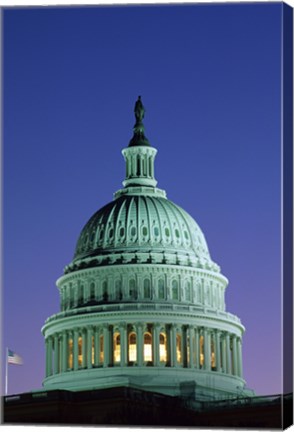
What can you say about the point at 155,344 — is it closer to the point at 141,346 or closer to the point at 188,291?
the point at 141,346

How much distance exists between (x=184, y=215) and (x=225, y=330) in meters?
7.57

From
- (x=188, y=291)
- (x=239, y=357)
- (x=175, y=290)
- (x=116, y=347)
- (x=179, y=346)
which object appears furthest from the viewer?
(x=188, y=291)

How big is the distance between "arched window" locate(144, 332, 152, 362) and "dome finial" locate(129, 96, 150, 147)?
12.3 meters

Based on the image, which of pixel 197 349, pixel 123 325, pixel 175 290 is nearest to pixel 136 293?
pixel 123 325

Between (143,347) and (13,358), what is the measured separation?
92.6 ft

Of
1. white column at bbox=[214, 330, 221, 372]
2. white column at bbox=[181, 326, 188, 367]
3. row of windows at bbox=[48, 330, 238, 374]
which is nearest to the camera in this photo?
white column at bbox=[181, 326, 188, 367]

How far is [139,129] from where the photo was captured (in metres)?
85.2

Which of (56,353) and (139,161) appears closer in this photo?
(56,353)

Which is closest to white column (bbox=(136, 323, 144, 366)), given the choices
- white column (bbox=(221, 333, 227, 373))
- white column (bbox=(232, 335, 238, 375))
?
white column (bbox=(221, 333, 227, 373))

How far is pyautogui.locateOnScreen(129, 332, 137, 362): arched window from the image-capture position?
97825 millimetres

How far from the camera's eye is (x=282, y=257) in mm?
59688

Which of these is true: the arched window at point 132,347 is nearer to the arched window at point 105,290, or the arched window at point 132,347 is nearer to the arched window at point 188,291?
the arched window at point 105,290

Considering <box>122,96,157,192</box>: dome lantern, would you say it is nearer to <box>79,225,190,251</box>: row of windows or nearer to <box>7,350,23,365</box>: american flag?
<box>79,225,190,251</box>: row of windows

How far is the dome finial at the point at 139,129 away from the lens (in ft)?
237
